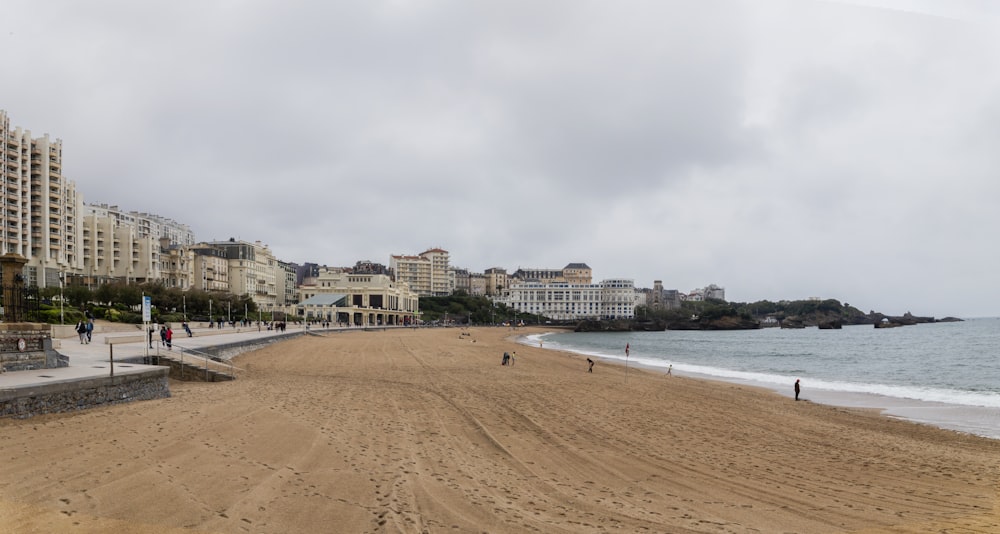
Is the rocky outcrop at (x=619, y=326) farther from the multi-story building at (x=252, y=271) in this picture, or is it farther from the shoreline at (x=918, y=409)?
the shoreline at (x=918, y=409)

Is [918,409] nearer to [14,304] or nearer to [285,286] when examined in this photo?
[14,304]

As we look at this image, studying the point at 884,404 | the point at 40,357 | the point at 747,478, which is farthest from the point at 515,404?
the point at 884,404

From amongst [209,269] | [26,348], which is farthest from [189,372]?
[209,269]

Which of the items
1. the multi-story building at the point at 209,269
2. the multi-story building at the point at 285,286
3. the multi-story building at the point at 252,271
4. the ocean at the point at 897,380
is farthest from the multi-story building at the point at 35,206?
the ocean at the point at 897,380

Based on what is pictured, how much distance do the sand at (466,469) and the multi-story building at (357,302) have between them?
81.6 metres

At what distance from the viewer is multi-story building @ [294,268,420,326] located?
96875mm

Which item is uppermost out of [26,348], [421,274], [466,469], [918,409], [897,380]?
[421,274]

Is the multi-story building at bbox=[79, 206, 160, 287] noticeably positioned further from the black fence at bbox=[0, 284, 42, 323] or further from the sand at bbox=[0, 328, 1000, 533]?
the sand at bbox=[0, 328, 1000, 533]

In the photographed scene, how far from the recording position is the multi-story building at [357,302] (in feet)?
318

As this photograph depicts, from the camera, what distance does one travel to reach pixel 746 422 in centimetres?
1478

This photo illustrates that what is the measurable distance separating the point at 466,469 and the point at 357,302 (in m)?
97.6

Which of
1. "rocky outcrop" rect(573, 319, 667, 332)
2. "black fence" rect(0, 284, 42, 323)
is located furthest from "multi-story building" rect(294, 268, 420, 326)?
"black fence" rect(0, 284, 42, 323)

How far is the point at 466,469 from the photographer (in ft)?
27.5

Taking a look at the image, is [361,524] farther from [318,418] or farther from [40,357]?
[40,357]
